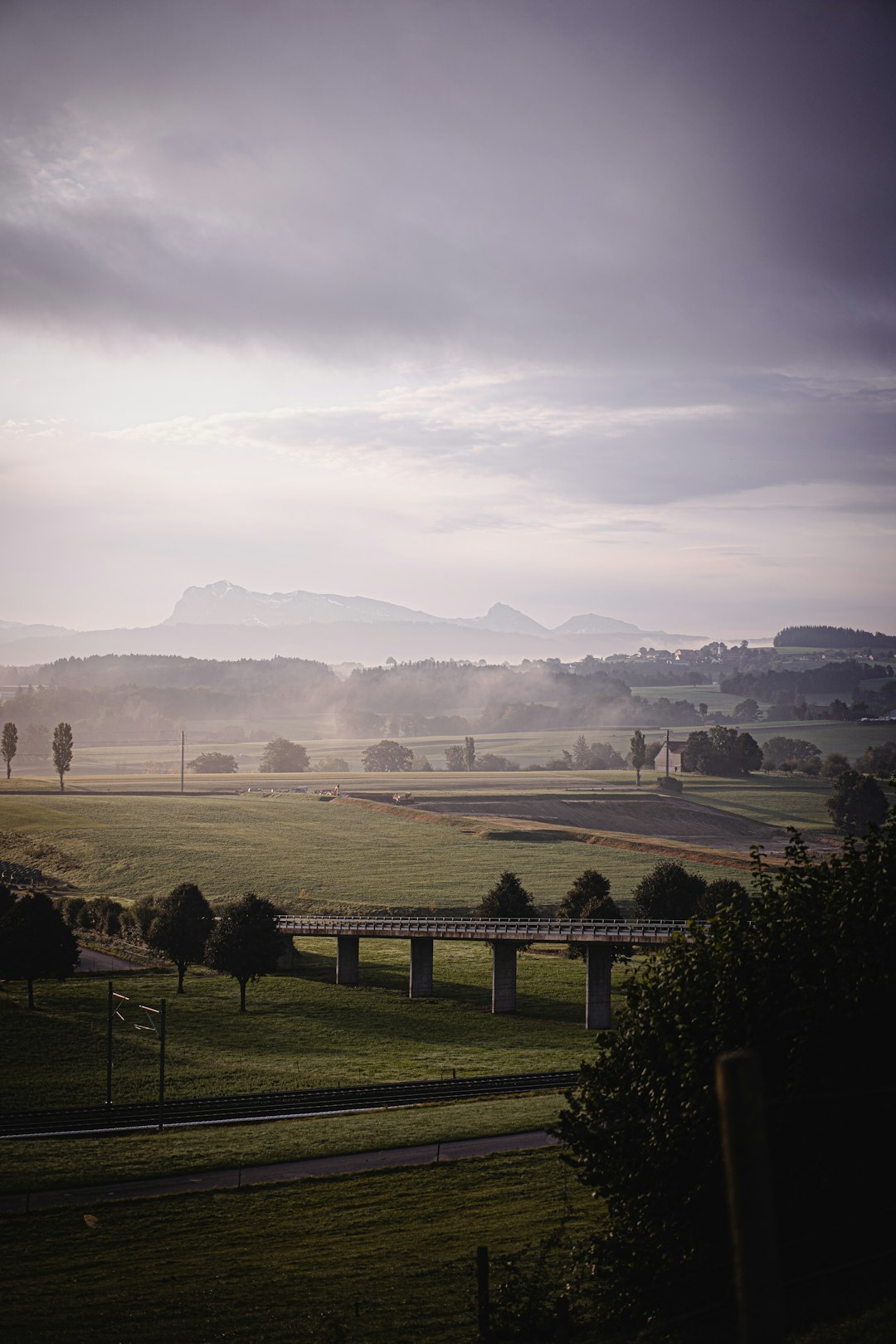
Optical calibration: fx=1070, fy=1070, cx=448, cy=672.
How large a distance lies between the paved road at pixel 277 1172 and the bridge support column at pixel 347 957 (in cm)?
4615

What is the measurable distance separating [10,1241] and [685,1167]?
25512mm

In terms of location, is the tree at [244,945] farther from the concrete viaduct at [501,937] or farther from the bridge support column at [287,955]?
the bridge support column at [287,955]

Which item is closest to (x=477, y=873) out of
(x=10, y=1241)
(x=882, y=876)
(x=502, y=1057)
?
(x=502, y=1057)

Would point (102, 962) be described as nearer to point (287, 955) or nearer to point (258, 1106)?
point (287, 955)

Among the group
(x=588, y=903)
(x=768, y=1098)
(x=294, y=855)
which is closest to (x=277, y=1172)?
(x=768, y=1098)

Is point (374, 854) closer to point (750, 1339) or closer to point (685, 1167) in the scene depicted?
point (685, 1167)

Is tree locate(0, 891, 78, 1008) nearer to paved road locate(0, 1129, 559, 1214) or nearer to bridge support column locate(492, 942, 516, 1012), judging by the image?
bridge support column locate(492, 942, 516, 1012)

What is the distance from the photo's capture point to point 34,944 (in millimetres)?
80250

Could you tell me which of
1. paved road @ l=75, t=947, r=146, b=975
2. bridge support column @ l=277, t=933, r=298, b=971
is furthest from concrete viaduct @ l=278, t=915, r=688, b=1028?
paved road @ l=75, t=947, r=146, b=975

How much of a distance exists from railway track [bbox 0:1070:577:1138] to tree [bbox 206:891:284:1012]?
24.7 m

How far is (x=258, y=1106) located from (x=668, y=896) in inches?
1852

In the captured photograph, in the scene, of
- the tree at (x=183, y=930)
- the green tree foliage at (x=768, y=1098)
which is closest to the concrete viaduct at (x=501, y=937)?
the tree at (x=183, y=930)

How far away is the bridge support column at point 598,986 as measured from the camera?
80750 mm

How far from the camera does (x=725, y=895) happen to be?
3356 inches
